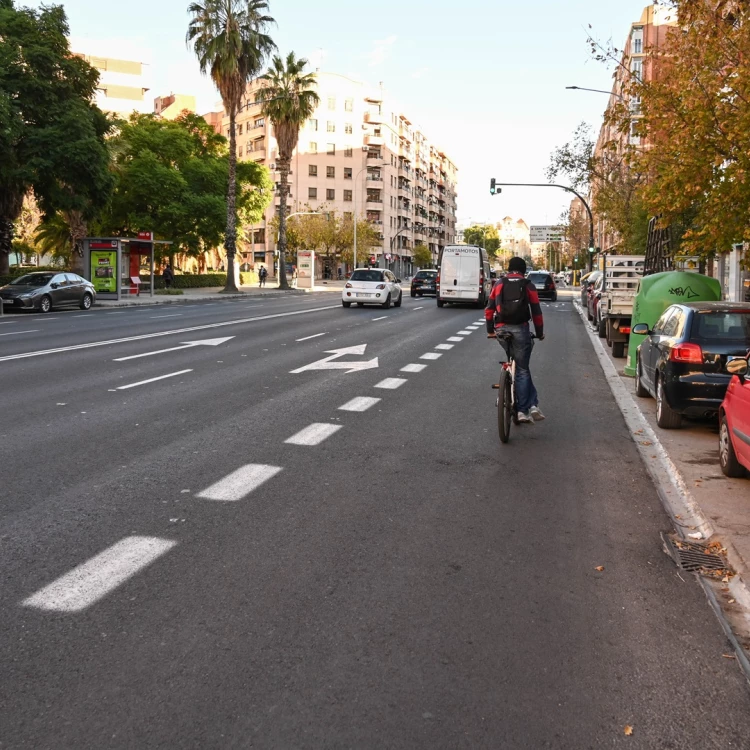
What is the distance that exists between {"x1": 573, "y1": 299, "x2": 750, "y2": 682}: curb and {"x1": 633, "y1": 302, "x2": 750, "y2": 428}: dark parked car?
0.43 metres

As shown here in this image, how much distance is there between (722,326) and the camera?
904cm

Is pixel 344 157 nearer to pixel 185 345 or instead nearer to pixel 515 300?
pixel 185 345

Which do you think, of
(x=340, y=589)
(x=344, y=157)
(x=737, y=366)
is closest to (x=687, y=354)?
(x=737, y=366)

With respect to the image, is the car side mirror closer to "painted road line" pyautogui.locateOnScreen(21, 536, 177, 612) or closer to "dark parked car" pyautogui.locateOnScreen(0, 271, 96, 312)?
"painted road line" pyautogui.locateOnScreen(21, 536, 177, 612)

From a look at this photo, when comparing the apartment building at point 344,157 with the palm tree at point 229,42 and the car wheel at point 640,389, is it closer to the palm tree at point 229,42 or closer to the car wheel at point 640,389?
the palm tree at point 229,42

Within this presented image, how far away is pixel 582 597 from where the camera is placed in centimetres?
444

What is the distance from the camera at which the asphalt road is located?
3188 millimetres

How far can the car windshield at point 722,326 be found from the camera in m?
8.94

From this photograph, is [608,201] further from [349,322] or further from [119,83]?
[119,83]

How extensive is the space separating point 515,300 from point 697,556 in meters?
4.04

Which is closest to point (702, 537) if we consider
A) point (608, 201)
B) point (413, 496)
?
point (413, 496)

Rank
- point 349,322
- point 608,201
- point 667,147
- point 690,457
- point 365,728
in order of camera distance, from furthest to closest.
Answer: point 608,201
point 349,322
point 667,147
point 690,457
point 365,728

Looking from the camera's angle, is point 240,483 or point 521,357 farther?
point 521,357

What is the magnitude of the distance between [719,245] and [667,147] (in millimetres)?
1558
